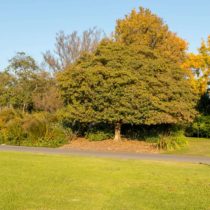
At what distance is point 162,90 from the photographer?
25047 mm

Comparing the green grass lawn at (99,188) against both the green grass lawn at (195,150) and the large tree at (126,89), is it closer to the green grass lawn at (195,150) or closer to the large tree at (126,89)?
the green grass lawn at (195,150)

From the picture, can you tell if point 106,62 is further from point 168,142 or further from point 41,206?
point 41,206

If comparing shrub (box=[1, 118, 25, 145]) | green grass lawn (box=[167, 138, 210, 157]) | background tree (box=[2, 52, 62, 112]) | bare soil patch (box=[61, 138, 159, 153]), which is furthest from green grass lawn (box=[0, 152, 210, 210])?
background tree (box=[2, 52, 62, 112])

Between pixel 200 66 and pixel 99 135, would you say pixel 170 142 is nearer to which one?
pixel 99 135

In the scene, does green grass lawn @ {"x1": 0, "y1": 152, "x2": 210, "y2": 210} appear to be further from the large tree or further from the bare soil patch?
the large tree

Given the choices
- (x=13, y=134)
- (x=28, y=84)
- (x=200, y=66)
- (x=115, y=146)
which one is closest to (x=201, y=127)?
(x=200, y=66)

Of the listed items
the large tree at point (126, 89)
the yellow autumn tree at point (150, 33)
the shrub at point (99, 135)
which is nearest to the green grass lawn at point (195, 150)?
the large tree at point (126, 89)

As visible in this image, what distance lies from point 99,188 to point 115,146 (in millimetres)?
15012

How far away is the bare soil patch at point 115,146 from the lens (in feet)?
78.7

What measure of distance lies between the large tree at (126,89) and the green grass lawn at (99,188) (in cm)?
1065

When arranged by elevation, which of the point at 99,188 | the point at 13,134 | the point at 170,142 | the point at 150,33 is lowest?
the point at 99,188

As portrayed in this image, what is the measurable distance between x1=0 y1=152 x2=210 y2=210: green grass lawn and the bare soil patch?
967 centimetres

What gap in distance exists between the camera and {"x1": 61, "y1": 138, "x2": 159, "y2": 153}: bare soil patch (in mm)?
23987

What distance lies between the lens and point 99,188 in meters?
10.0
